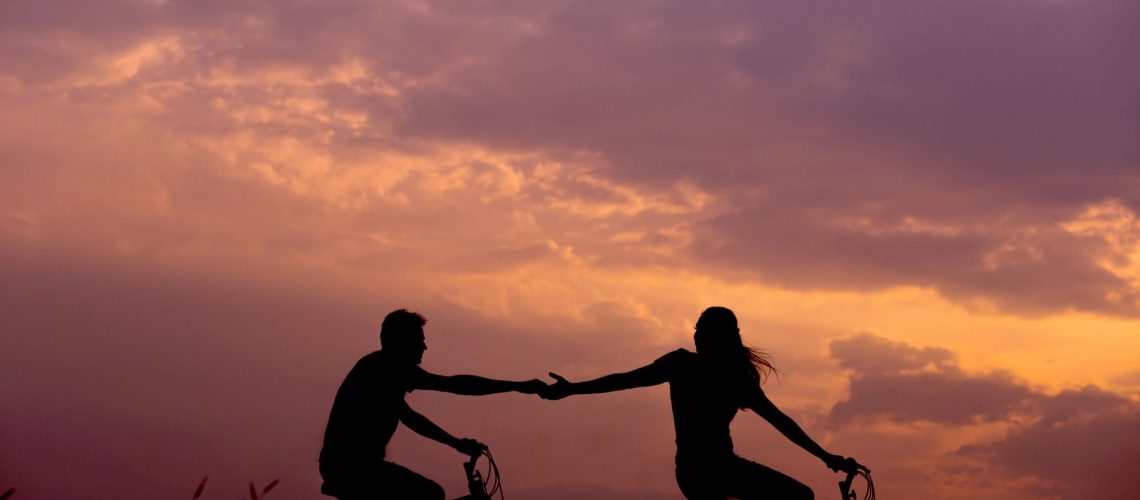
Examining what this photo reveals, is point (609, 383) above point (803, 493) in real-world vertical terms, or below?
above

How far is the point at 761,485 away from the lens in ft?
35.1

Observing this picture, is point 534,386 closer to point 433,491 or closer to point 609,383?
point 609,383

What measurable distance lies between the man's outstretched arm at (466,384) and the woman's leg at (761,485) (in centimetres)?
295

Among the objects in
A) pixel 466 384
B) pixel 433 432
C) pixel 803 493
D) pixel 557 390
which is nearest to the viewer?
pixel 803 493

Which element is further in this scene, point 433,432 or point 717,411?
point 433,432

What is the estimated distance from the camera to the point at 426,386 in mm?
11969

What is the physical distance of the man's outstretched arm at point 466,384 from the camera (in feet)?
39.4

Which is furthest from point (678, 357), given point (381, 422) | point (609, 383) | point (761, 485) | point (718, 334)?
point (381, 422)

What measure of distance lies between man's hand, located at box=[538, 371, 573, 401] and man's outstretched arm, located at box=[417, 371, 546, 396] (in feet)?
1.01

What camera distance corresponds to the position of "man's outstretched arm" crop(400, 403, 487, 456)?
1184 cm

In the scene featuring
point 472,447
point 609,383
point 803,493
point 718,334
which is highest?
point 718,334

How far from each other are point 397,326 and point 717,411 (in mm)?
3215

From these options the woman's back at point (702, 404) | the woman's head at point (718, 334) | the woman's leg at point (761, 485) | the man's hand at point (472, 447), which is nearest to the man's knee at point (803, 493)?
the woman's leg at point (761, 485)

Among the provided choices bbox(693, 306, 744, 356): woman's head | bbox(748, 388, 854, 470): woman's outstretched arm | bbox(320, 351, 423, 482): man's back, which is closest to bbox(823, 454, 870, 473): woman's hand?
bbox(748, 388, 854, 470): woman's outstretched arm
